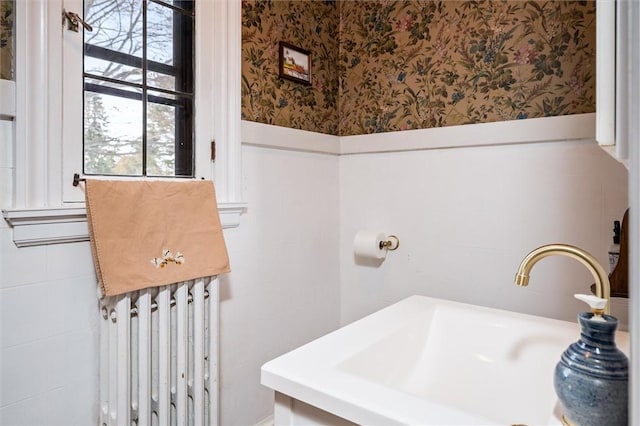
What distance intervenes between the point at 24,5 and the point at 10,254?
613 millimetres

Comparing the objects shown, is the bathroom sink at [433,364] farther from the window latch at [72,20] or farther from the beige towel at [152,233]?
the window latch at [72,20]

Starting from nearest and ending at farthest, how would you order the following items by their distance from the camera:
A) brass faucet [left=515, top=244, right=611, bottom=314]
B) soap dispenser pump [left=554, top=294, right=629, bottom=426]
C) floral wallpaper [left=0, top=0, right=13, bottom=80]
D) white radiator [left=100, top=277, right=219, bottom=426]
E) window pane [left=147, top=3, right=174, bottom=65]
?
soap dispenser pump [left=554, top=294, right=629, bottom=426]
brass faucet [left=515, top=244, right=611, bottom=314]
floral wallpaper [left=0, top=0, right=13, bottom=80]
white radiator [left=100, top=277, right=219, bottom=426]
window pane [left=147, top=3, right=174, bottom=65]

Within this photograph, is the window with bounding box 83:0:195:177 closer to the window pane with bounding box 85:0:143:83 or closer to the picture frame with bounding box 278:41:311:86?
the window pane with bounding box 85:0:143:83

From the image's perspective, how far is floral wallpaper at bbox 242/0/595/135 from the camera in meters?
1.39

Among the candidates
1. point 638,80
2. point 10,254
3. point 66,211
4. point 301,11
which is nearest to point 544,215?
point 638,80

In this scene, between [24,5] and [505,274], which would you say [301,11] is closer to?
[24,5]

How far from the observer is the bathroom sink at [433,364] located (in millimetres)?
769

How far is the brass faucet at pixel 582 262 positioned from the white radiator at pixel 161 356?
0.93 m

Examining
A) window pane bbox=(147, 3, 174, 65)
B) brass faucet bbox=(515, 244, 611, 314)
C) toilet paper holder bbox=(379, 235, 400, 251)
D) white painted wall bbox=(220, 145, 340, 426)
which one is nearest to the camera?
brass faucet bbox=(515, 244, 611, 314)

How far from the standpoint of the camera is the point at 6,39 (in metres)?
0.96

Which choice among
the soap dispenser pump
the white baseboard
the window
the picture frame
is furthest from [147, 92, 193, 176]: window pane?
the soap dispenser pump

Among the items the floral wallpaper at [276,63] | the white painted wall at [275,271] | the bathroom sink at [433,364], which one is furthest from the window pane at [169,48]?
the bathroom sink at [433,364]

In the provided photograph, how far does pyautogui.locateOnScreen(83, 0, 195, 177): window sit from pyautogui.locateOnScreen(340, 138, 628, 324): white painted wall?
87 cm

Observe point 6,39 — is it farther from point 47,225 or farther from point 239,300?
point 239,300
